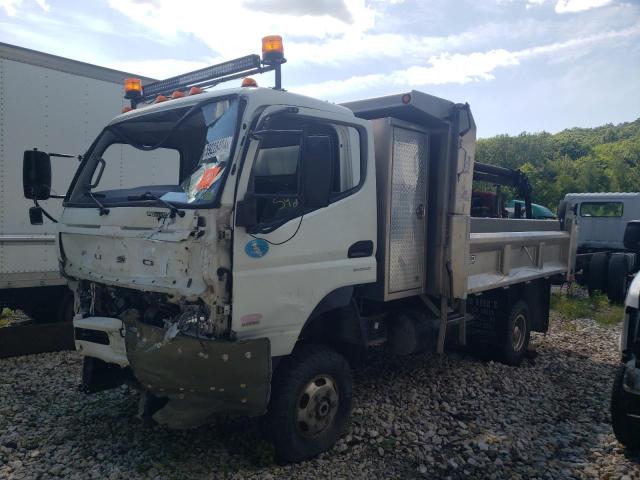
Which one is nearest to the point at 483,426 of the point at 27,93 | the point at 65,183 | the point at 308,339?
the point at 308,339

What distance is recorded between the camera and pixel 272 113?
3.35 meters

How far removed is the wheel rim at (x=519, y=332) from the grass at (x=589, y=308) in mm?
2934

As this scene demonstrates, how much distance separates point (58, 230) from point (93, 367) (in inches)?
43.8

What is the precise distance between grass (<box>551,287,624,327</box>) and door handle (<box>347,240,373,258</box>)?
20.4 feet

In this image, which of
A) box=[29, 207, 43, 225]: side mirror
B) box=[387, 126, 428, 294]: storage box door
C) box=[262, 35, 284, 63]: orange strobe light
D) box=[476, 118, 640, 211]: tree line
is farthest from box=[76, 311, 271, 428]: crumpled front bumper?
box=[476, 118, 640, 211]: tree line

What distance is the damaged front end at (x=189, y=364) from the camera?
10.1 ft

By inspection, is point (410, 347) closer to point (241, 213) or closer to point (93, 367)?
point (241, 213)

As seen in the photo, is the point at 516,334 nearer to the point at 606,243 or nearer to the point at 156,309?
the point at 156,309

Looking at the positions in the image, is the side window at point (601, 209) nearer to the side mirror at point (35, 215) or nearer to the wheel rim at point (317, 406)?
the wheel rim at point (317, 406)

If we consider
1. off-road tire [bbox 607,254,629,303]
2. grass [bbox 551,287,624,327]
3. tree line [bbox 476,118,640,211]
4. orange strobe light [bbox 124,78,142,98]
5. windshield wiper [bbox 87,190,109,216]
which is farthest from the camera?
tree line [bbox 476,118,640,211]

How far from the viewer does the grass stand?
8.84 m

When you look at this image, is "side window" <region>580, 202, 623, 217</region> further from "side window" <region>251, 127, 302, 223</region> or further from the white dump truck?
"side window" <region>251, 127, 302, 223</region>

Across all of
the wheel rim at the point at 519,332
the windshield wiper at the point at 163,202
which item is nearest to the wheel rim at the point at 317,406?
the windshield wiper at the point at 163,202

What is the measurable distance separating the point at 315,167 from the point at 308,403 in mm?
1659
